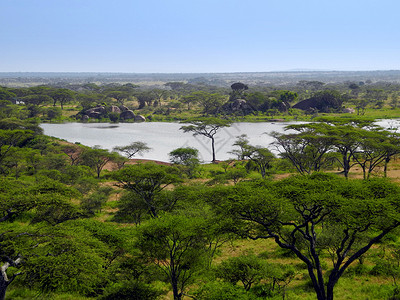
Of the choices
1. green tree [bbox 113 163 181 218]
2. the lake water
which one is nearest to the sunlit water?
the lake water

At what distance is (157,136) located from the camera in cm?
5450

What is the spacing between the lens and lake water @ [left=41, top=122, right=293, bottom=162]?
45.2m

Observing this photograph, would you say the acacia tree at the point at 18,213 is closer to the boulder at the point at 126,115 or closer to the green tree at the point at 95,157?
the green tree at the point at 95,157

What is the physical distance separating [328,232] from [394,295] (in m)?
3.41

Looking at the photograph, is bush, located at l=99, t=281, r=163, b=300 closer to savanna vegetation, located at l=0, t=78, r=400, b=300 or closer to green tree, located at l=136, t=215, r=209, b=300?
savanna vegetation, located at l=0, t=78, r=400, b=300

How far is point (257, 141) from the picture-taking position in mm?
48094

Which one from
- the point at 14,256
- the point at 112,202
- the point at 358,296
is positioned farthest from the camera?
the point at 112,202

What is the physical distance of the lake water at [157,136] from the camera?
1781 inches

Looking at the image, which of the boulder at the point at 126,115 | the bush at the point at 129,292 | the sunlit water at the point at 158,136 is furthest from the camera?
the boulder at the point at 126,115

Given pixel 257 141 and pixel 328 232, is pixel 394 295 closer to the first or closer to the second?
pixel 328 232

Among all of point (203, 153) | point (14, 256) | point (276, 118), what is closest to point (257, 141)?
point (203, 153)

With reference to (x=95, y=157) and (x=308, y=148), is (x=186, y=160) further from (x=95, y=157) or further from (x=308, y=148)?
(x=308, y=148)

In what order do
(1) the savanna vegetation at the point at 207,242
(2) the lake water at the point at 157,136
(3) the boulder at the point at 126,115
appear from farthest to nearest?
(3) the boulder at the point at 126,115
(2) the lake water at the point at 157,136
(1) the savanna vegetation at the point at 207,242

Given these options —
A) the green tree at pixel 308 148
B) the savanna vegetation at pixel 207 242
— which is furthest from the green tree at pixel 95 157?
the green tree at pixel 308 148
